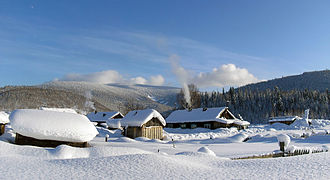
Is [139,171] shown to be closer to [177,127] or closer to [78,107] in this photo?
[177,127]

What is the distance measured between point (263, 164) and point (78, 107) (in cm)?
16148

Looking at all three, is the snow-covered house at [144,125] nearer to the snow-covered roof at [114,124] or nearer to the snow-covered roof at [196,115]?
the snow-covered roof at [196,115]

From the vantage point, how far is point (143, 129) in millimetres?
34125

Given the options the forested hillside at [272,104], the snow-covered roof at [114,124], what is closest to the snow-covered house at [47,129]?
the snow-covered roof at [114,124]

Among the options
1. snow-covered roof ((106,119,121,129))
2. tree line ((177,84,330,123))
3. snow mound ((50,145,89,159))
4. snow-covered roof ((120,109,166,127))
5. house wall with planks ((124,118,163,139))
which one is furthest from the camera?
tree line ((177,84,330,123))

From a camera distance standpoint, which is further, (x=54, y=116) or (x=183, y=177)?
(x=54, y=116)

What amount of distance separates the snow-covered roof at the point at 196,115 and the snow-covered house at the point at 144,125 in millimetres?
14006

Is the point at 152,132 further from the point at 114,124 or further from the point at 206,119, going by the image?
the point at 114,124

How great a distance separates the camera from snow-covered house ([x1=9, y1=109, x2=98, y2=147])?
18062 millimetres

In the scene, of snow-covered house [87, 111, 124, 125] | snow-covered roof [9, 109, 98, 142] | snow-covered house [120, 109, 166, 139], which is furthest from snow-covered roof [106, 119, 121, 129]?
snow-covered roof [9, 109, 98, 142]

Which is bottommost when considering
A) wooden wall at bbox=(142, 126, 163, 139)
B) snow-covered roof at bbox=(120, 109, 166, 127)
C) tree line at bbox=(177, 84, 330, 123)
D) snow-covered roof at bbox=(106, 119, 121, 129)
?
wooden wall at bbox=(142, 126, 163, 139)

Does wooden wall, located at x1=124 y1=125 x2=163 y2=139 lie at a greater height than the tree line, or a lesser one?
lesser

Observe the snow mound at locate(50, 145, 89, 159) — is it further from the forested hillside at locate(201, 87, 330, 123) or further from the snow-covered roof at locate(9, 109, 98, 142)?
the forested hillside at locate(201, 87, 330, 123)

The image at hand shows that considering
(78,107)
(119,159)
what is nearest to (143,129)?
(119,159)
